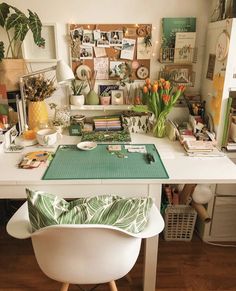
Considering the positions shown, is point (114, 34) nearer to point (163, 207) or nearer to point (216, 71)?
point (216, 71)

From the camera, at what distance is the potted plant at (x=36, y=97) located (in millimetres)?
1746

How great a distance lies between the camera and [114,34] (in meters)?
1.77

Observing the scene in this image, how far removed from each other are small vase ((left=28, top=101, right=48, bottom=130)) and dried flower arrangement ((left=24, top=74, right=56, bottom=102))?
3 cm

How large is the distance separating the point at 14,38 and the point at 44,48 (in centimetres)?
20

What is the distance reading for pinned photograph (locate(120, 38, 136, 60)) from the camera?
1781mm

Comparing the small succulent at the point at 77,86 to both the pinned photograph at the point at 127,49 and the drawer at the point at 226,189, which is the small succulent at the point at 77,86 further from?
the drawer at the point at 226,189

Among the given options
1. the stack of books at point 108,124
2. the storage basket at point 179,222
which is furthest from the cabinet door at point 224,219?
the stack of books at point 108,124

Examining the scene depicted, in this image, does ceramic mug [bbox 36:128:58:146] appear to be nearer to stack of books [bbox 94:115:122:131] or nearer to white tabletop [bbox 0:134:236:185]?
white tabletop [bbox 0:134:236:185]

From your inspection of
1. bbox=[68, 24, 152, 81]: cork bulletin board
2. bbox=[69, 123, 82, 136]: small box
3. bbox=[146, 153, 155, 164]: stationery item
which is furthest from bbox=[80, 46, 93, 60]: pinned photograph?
bbox=[146, 153, 155, 164]: stationery item

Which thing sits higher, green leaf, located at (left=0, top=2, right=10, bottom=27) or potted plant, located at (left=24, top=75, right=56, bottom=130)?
green leaf, located at (left=0, top=2, right=10, bottom=27)

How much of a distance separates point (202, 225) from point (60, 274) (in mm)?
1186

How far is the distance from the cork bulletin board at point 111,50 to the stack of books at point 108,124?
0.29 metres

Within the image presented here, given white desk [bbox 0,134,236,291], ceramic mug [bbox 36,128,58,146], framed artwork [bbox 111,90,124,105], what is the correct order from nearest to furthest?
white desk [bbox 0,134,236,291], ceramic mug [bbox 36,128,58,146], framed artwork [bbox 111,90,124,105]

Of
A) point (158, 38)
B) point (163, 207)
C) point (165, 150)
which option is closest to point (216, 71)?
point (158, 38)
